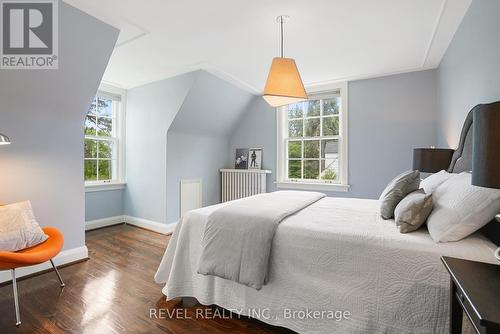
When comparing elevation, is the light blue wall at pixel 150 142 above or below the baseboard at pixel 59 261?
above

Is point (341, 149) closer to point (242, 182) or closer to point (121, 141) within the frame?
point (242, 182)

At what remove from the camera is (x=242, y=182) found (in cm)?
448

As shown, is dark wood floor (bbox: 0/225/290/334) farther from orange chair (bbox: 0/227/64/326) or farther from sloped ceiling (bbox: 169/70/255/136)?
sloped ceiling (bbox: 169/70/255/136)

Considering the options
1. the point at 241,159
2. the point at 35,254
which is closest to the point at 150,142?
the point at 241,159

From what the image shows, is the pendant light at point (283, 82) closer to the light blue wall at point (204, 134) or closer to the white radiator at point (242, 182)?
the light blue wall at point (204, 134)

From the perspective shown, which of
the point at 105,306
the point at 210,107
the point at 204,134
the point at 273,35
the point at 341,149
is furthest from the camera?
the point at 204,134

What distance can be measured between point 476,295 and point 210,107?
3717mm

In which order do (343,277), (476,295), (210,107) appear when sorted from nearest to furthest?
(476,295), (343,277), (210,107)

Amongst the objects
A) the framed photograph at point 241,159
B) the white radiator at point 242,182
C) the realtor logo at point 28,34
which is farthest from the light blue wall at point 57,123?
the framed photograph at point 241,159

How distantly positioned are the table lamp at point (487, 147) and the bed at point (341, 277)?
576mm

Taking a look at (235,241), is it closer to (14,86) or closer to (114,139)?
(14,86)

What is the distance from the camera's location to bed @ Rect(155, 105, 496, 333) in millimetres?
1187

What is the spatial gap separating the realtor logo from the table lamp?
9.21 ft

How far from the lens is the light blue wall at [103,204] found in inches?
149
